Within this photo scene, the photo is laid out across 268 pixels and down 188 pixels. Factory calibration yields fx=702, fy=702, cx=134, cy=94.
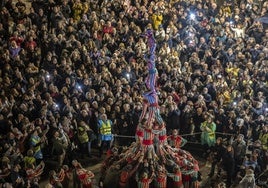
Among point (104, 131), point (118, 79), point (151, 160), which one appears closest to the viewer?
point (151, 160)

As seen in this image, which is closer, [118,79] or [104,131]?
[104,131]

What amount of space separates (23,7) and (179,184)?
9339mm

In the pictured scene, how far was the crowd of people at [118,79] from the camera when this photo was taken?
70.1 feet

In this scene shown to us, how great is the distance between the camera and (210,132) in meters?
22.8

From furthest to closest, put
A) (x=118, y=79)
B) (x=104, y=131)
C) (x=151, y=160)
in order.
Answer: (x=118, y=79), (x=104, y=131), (x=151, y=160)

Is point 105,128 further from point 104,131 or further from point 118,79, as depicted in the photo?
point 118,79

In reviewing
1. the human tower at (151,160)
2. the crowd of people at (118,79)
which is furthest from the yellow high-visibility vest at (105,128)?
the human tower at (151,160)

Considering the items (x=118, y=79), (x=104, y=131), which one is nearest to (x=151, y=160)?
(x=104, y=131)

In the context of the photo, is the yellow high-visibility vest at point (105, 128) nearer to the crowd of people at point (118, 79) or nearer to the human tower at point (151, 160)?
the crowd of people at point (118, 79)

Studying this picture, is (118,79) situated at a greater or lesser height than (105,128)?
greater

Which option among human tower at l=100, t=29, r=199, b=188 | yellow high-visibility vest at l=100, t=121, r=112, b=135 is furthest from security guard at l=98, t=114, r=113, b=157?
human tower at l=100, t=29, r=199, b=188

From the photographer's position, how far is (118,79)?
24078mm

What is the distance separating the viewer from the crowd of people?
21.4 m

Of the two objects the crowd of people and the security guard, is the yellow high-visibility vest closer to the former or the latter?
the security guard
